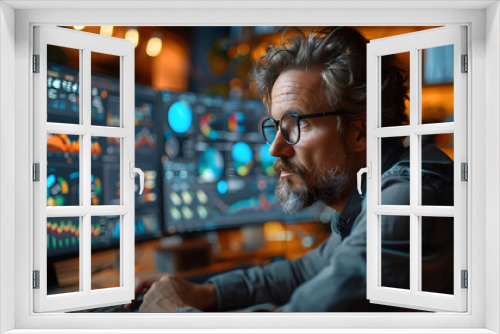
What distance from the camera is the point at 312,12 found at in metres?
2.26

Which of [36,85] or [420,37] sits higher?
[420,37]

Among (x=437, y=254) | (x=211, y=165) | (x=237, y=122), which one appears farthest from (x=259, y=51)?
(x=437, y=254)

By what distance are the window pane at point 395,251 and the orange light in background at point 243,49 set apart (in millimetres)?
1733

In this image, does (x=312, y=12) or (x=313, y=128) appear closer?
(x=312, y=12)

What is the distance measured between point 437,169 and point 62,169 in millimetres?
2400

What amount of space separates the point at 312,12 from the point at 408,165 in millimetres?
1043

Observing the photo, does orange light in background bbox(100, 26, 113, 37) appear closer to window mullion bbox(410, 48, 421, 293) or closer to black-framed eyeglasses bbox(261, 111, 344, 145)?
black-framed eyeglasses bbox(261, 111, 344, 145)

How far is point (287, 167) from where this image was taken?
3293mm

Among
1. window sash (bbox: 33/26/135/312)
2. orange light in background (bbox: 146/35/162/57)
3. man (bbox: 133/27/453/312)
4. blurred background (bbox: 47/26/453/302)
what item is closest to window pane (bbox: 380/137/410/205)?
man (bbox: 133/27/453/312)

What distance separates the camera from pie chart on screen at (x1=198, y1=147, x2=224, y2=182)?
356 cm

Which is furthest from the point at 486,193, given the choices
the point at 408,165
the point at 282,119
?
the point at 282,119

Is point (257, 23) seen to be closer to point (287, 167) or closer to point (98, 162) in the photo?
point (287, 167)

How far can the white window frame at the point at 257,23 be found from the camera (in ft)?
7.08

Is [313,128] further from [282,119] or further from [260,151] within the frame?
[260,151]
